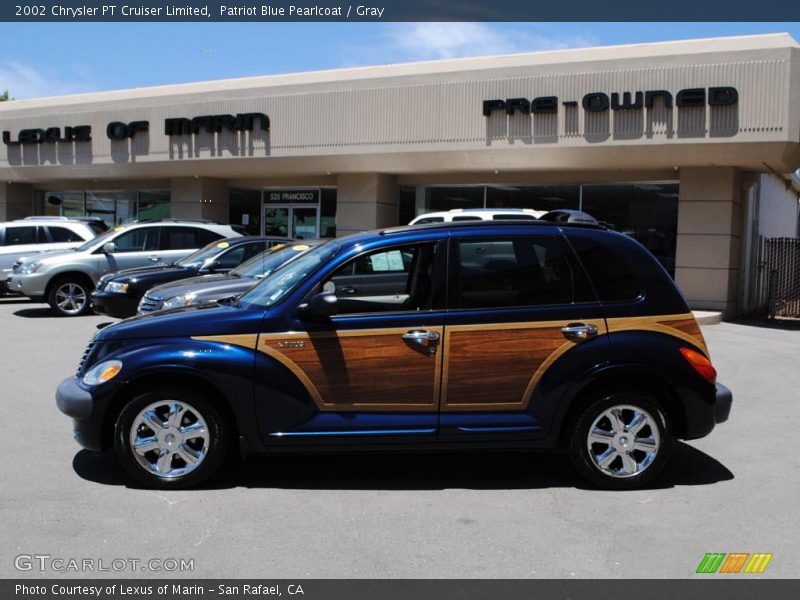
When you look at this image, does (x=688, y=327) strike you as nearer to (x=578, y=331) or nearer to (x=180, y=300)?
(x=578, y=331)

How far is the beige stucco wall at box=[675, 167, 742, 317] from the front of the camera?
1647cm

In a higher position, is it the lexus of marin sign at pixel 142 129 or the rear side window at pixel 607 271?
the lexus of marin sign at pixel 142 129

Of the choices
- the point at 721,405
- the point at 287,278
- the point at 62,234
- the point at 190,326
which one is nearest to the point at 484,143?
the point at 62,234

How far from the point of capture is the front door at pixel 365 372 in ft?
16.4

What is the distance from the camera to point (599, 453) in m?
5.22

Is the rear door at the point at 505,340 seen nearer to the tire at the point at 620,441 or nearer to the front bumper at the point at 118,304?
the tire at the point at 620,441

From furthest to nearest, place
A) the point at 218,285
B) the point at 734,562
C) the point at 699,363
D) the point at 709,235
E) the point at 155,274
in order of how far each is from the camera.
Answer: the point at 709,235 < the point at 155,274 < the point at 218,285 < the point at 699,363 < the point at 734,562

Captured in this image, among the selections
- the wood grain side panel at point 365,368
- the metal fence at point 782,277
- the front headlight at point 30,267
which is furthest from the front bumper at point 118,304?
the metal fence at point 782,277

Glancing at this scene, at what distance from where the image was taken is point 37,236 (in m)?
17.6

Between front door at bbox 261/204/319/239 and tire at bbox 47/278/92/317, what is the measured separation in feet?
27.3

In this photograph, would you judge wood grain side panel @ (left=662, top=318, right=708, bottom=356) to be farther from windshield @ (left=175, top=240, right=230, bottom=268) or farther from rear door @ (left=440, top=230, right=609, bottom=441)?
windshield @ (left=175, top=240, right=230, bottom=268)

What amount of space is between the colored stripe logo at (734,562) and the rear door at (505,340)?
1.36m

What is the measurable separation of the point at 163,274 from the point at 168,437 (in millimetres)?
7712
